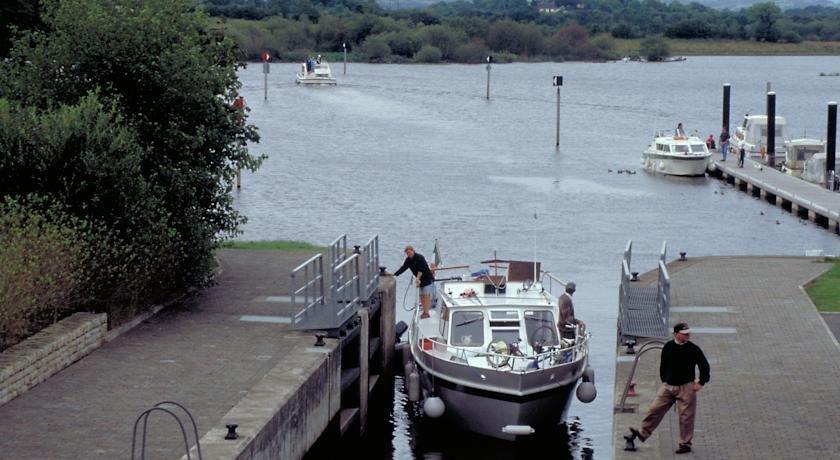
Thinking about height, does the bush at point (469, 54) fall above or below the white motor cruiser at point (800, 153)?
above

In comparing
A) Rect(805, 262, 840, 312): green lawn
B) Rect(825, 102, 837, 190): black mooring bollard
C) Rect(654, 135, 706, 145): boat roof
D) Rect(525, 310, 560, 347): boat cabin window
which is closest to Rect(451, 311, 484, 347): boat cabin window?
Rect(525, 310, 560, 347): boat cabin window

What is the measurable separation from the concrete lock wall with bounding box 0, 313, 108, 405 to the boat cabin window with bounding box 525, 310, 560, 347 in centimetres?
700

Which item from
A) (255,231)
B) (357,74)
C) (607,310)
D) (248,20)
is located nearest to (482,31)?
(248,20)

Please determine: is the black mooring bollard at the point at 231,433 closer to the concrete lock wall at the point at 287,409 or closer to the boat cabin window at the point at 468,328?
the concrete lock wall at the point at 287,409

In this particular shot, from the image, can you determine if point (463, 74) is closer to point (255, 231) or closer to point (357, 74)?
point (357, 74)

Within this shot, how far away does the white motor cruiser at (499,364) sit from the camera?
2384 centimetres

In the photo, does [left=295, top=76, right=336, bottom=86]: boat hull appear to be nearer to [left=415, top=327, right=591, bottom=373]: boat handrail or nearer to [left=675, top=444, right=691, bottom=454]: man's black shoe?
[left=415, top=327, right=591, bottom=373]: boat handrail

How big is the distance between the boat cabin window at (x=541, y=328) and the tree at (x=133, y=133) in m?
6.46

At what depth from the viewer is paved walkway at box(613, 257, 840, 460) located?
19.8 metres

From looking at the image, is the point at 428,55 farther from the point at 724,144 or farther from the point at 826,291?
the point at 826,291

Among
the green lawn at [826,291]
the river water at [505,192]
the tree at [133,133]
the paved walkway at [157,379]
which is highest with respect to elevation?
the tree at [133,133]

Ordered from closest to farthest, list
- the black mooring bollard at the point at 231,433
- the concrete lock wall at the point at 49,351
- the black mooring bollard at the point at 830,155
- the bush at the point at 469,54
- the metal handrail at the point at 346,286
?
the black mooring bollard at the point at 231,433
the concrete lock wall at the point at 49,351
the metal handrail at the point at 346,286
the black mooring bollard at the point at 830,155
the bush at the point at 469,54

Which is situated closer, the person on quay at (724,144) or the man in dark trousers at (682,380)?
the man in dark trousers at (682,380)

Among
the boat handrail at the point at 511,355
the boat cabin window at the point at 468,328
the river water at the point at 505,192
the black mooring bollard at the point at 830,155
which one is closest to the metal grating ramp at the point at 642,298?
the river water at the point at 505,192
